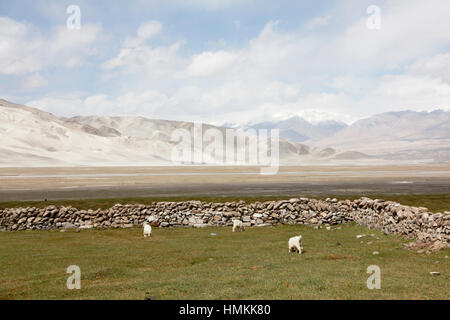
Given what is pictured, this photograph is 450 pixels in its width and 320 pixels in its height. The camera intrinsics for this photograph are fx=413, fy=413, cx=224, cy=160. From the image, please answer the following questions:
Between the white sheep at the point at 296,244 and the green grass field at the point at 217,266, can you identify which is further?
the white sheep at the point at 296,244

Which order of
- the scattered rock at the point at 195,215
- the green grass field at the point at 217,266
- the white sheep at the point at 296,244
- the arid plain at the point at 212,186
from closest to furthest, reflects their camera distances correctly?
the green grass field at the point at 217,266 < the white sheep at the point at 296,244 < the scattered rock at the point at 195,215 < the arid plain at the point at 212,186

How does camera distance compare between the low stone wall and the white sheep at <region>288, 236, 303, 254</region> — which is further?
the low stone wall

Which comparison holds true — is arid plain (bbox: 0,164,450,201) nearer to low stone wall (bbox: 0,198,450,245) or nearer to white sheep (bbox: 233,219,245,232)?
low stone wall (bbox: 0,198,450,245)

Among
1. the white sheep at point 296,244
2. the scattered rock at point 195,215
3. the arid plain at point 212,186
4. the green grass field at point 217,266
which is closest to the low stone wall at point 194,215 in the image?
the scattered rock at point 195,215

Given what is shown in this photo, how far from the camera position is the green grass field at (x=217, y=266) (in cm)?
1007

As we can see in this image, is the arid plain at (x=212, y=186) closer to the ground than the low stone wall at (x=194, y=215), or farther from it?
farther from it

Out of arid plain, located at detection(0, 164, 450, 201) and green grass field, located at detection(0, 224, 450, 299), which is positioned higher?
A: arid plain, located at detection(0, 164, 450, 201)

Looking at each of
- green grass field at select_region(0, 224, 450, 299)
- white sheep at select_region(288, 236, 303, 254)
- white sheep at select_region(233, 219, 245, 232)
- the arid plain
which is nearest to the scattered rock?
white sheep at select_region(233, 219, 245, 232)

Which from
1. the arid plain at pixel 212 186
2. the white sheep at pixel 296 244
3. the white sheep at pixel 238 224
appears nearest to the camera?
the white sheep at pixel 296 244

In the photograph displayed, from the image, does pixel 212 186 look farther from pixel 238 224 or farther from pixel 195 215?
pixel 238 224

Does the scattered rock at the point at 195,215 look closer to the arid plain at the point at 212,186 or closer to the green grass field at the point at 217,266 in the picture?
the green grass field at the point at 217,266

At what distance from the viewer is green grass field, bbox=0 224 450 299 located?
396 inches

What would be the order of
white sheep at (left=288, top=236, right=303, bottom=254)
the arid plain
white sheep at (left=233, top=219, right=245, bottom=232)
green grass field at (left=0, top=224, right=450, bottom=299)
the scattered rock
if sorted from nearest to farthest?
green grass field at (left=0, top=224, right=450, bottom=299) < white sheep at (left=288, top=236, right=303, bottom=254) < white sheep at (left=233, top=219, right=245, bottom=232) < the scattered rock < the arid plain
